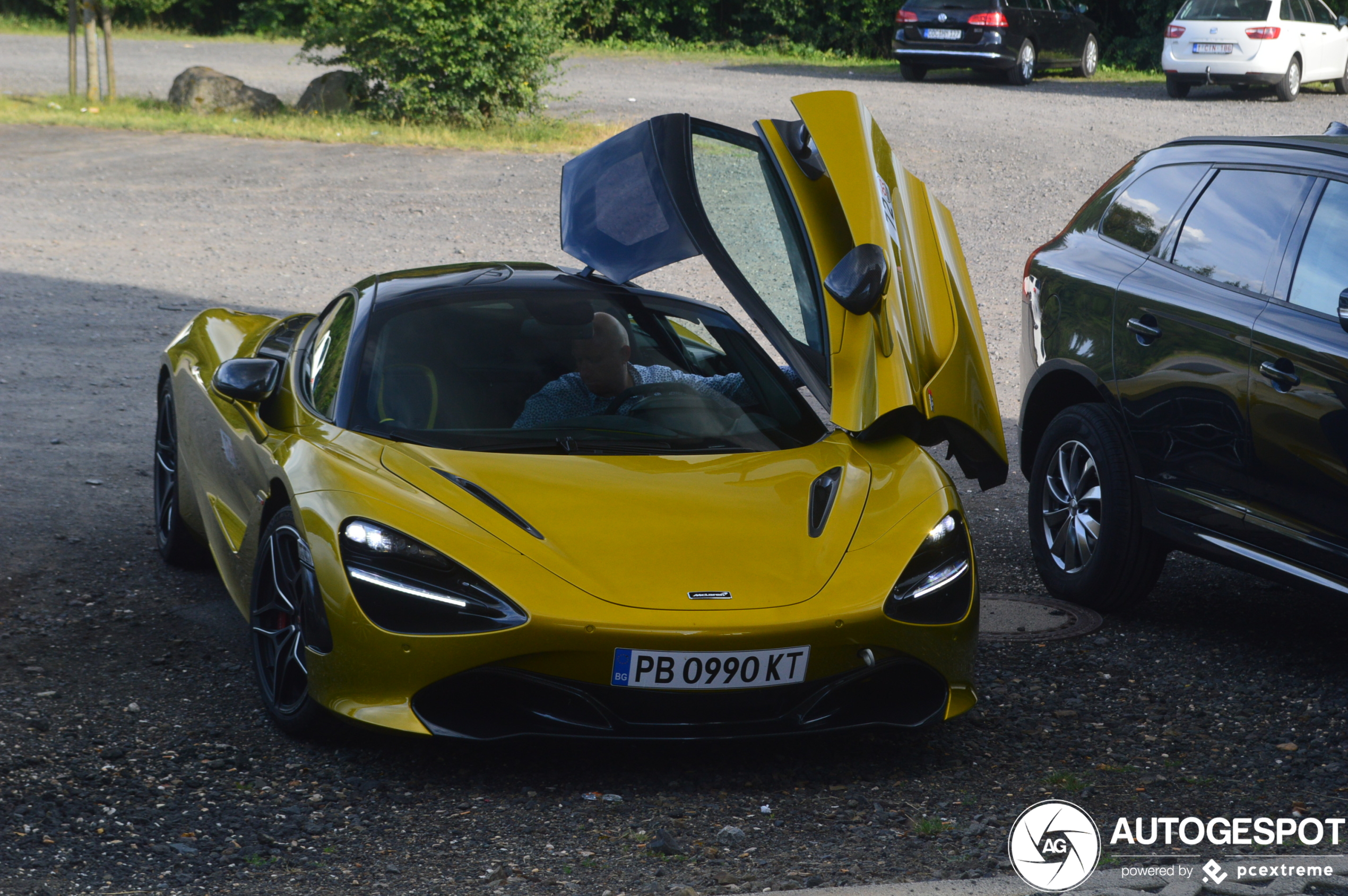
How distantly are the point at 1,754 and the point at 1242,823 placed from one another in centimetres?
339

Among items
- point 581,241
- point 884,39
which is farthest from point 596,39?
point 581,241

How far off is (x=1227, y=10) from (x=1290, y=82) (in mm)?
1539

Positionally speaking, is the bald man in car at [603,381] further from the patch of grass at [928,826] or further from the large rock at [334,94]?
the large rock at [334,94]

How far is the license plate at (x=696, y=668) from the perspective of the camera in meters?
3.82

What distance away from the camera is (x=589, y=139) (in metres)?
19.2

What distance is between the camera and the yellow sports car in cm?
388

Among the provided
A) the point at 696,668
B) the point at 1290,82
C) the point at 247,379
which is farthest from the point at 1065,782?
the point at 1290,82

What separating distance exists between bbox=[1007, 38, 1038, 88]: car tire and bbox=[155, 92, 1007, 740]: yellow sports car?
22022 millimetres

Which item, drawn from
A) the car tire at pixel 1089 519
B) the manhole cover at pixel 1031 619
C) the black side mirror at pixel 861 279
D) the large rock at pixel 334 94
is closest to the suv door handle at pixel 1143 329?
the car tire at pixel 1089 519

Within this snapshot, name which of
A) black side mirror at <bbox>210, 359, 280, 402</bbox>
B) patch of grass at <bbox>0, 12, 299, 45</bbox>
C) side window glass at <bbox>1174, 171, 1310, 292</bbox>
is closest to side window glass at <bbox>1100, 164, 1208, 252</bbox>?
side window glass at <bbox>1174, 171, 1310, 292</bbox>

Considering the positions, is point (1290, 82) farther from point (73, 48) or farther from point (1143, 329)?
point (1143, 329)

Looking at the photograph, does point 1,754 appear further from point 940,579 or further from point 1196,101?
point 1196,101

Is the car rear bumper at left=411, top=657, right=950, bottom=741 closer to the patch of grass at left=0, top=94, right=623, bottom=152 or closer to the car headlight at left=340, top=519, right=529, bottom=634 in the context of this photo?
the car headlight at left=340, top=519, right=529, bottom=634

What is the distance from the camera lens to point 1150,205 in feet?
19.0
